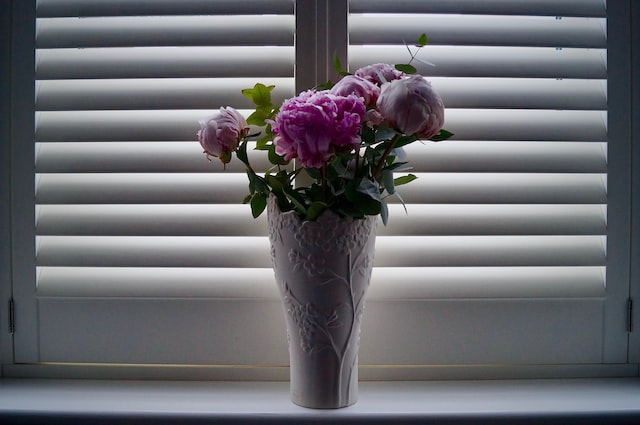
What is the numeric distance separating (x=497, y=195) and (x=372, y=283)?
0.25m

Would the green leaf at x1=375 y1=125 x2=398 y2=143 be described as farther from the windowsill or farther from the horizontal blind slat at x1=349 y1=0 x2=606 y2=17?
the windowsill

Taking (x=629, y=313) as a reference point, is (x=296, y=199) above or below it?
above

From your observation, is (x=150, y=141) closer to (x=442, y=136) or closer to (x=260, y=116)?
(x=260, y=116)

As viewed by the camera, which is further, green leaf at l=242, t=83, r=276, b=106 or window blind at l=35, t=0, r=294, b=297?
window blind at l=35, t=0, r=294, b=297

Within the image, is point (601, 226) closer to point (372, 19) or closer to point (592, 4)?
point (592, 4)

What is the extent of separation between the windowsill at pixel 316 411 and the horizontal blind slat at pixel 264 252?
0.20m

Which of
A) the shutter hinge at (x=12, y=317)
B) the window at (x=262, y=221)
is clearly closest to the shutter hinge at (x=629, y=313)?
the window at (x=262, y=221)

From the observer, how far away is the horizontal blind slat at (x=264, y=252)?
861 millimetres

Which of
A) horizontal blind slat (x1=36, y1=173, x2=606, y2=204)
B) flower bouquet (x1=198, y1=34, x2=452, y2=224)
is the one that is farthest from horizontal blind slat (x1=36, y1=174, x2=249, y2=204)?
flower bouquet (x1=198, y1=34, x2=452, y2=224)

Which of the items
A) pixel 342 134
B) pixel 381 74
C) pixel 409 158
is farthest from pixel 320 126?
pixel 409 158

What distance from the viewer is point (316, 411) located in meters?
0.74

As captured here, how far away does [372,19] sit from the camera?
87cm

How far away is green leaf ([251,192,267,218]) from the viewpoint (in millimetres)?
741

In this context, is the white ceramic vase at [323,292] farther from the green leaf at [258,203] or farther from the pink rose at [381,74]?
the pink rose at [381,74]
